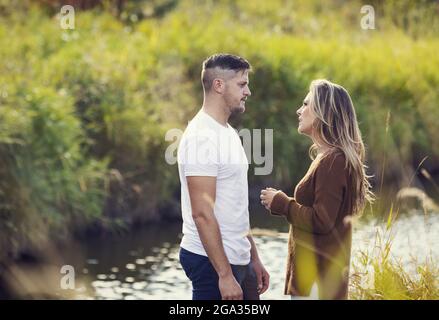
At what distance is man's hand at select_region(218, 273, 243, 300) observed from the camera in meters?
4.93

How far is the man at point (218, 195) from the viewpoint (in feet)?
16.2

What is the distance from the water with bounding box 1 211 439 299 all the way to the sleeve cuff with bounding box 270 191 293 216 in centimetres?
413

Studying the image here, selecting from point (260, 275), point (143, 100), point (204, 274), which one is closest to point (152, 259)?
point (143, 100)

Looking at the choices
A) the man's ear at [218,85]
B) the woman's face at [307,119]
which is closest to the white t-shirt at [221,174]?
the man's ear at [218,85]

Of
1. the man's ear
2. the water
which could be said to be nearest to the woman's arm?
the man's ear

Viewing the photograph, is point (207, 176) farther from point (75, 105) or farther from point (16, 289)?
point (75, 105)

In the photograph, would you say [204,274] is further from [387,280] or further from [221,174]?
[387,280]

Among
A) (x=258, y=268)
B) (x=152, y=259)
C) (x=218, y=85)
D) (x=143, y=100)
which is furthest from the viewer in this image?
(x=143, y=100)

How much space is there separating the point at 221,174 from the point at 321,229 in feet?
1.68

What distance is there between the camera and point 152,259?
37.0ft

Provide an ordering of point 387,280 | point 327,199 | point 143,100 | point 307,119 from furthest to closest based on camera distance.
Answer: point 143,100, point 387,280, point 307,119, point 327,199

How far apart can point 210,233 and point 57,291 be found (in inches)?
216

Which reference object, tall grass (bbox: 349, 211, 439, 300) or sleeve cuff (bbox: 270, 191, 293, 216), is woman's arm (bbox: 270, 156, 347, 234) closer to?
sleeve cuff (bbox: 270, 191, 293, 216)

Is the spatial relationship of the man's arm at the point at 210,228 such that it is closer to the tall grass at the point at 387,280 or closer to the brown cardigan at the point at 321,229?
A: the brown cardigan at the point at 321,229
